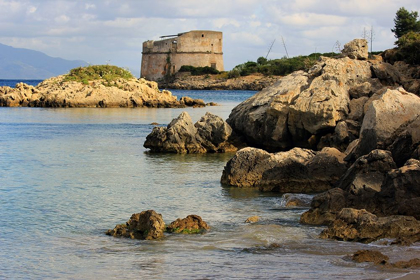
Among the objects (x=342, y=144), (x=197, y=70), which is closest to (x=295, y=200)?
(x=342, y=144)

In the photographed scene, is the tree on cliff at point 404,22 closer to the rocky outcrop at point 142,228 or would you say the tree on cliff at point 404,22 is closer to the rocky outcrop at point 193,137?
the rocky outcrop at point 193,137

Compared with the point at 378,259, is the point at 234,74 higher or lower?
higher

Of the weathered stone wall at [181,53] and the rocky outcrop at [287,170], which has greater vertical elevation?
the weathered stone wall at [181,53]

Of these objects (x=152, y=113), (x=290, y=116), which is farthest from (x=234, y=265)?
(x=152, y=113)

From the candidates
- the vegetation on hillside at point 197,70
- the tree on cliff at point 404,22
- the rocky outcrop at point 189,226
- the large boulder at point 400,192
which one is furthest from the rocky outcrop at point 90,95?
the vegetation on hillside at point 197,70

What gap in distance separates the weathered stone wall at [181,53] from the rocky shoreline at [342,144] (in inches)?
2548

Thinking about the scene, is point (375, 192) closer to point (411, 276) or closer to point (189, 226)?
point (411, 276)

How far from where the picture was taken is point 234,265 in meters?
7.04

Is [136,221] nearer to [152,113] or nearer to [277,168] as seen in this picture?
[277,168]

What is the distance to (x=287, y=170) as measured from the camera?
468 inches

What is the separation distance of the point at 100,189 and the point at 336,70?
880 cm

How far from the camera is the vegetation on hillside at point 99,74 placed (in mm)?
42750

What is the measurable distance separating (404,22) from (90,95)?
2201 cm

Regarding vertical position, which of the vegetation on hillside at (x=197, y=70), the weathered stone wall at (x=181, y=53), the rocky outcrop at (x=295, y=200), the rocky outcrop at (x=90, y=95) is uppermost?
the weathered stone wall at (x=181, y=53)
